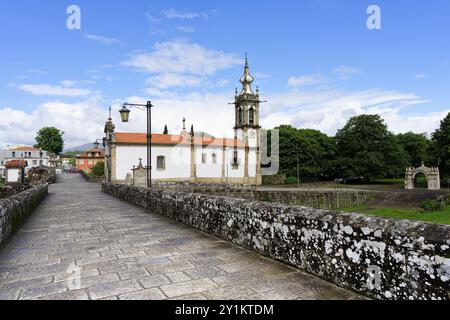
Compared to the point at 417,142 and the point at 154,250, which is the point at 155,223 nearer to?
the point at 154,250

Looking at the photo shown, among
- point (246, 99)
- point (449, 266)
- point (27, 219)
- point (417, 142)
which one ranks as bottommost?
point (27, 219)

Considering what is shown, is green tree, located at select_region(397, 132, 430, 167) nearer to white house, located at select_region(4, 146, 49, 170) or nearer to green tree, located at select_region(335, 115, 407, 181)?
green tree, located at select_region(335, 115, 407, 181)

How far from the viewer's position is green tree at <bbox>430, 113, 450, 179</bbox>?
1750 inches

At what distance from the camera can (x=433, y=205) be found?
1325 inches

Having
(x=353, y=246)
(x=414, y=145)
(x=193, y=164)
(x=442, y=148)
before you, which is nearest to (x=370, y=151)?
(x=442, y=148)

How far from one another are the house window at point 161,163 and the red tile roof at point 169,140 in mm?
2171

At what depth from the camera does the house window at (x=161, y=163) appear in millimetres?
44750

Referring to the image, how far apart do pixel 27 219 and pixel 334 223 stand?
9567 mm

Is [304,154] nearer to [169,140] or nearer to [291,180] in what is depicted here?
[291,180]

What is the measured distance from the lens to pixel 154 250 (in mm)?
5430

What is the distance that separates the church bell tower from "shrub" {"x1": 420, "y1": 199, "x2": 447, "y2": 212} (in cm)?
2684

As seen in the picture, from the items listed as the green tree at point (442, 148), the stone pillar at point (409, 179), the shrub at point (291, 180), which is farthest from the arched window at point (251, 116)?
→ the green tree at point (442, 148)
